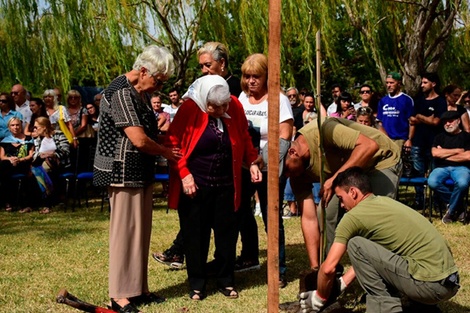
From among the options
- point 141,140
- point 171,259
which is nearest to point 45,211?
point 171,259

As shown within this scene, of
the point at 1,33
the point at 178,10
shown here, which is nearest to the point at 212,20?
the point at 178,10

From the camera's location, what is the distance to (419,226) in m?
5.47

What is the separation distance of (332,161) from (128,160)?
1.65 m

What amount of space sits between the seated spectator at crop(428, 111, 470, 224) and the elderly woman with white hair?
5773mm

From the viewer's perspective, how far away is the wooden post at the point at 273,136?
442 centimetres

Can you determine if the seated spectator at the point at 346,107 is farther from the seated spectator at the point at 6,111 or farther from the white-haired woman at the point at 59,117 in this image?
the seated spectator at the point at 6,111

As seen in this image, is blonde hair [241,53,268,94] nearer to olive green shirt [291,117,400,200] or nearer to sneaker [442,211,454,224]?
olive green shirt [291,117,400,200]

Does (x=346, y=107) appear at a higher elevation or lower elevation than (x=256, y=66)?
lower

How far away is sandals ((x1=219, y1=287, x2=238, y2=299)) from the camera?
6730 mm

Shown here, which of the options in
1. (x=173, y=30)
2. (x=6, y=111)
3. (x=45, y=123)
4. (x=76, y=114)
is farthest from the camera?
(x=173, y=30)

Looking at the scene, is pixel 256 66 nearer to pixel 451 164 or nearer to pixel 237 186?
pixel 237 186

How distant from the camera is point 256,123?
7242mm

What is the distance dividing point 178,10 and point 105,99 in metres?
13.2

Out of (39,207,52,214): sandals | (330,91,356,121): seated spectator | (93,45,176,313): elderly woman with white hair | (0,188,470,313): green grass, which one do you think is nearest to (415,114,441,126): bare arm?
(330,91,356,121): seated spectator
